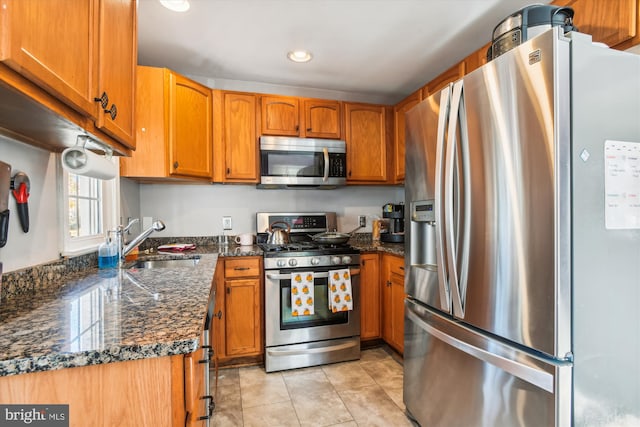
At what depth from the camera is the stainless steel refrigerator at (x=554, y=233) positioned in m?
1.00

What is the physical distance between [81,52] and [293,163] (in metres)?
1.93

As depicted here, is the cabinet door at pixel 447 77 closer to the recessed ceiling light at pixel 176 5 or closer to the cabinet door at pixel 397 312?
the cabinet door at pixel 397 312

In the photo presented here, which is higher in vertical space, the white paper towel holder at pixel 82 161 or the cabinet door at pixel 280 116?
the cabinet door at pixel 280 116

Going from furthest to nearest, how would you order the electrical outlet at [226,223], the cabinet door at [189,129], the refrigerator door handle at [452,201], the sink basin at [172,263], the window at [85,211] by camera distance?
Result: the electrical outlet at [226,223] → the cabinet door at [189,129] → the sink basin at [172,263] → the window at [85,211] → the refrigerator door handle at [452,201]

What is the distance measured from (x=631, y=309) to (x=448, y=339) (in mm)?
643

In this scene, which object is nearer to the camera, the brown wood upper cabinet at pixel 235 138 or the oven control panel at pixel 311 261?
the oven control panel at pixel 311 261

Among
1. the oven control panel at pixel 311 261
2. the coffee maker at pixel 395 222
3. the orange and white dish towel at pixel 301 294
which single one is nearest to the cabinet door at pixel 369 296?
the oven control panel at pixel 311 261

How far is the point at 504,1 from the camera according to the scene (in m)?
1.72

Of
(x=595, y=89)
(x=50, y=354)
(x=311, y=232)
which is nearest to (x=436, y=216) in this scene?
(x=595, y=89)

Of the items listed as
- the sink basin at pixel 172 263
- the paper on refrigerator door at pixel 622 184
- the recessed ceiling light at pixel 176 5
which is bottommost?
the sink basin at pixel 172 263

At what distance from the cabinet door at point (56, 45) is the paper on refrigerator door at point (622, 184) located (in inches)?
62.7

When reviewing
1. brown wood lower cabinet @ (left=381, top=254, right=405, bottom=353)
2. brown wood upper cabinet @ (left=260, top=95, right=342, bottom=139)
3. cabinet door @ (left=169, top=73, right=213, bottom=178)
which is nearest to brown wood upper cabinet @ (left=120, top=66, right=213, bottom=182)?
cabinet door @ (left=169, top=73, right=213, bottom=178)

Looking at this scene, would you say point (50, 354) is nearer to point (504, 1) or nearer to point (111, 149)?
point (111, 149)

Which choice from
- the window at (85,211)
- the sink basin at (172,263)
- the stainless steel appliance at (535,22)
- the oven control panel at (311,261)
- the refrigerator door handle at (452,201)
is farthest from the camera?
the oven control panel at (311,261)
